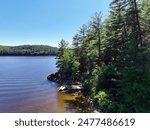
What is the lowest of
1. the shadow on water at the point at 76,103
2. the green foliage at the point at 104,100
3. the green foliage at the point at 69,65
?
the shadow on water at the point at 76,103

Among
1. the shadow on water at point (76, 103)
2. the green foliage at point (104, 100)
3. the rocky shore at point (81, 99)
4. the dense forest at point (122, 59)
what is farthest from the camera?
the shadow on water at point (76, 103)

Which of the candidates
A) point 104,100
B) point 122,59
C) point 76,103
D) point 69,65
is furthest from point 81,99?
point 69,65

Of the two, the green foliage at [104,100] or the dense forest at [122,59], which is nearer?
the dense forest at [122,59]

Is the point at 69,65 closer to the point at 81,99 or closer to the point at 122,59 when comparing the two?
the point at 81,99

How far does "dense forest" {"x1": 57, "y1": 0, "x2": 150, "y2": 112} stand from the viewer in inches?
862

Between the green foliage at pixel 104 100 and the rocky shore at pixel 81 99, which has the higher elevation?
the green foliage at pixel 104 100

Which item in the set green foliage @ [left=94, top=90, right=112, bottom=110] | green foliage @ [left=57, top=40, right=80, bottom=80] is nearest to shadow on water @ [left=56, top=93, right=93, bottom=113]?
green foliage @ [left=94, top=90, right=112, bottom=110]

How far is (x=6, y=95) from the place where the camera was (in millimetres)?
40438

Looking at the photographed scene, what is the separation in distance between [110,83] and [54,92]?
49.5 ft

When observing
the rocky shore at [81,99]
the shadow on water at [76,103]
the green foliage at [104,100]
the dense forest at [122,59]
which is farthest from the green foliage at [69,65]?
the green foliage at [104,100]

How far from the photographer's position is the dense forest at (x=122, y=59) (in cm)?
2191

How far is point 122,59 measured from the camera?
2725 centimetres

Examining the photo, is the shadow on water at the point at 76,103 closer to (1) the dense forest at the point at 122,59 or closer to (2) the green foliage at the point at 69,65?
(1) the dense forest at the point at 122,59

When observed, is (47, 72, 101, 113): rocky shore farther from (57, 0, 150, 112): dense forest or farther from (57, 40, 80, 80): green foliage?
(57, 40, 80, 80): green foliage
